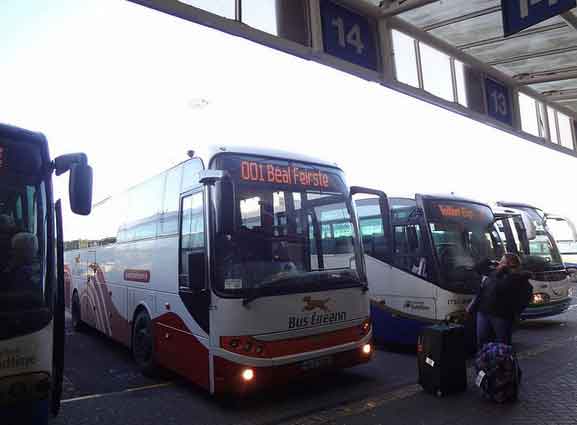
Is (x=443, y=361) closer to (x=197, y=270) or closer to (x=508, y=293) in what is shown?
(x=508, y=293)

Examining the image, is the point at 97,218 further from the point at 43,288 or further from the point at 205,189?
the point at 43,288

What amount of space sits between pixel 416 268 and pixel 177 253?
165 inches

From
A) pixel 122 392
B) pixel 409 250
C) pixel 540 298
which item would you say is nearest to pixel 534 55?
pixel 409 250

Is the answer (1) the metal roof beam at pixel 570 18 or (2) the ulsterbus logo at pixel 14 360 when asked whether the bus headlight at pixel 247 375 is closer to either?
(2) the ulsterbus logo at pixel 14 360

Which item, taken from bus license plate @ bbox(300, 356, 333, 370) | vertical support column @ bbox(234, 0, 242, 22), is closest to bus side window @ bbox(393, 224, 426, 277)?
bus license plate @ bbox(300, 356, 333, 370)

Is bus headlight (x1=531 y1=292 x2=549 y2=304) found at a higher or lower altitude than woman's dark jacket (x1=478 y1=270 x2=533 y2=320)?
lower

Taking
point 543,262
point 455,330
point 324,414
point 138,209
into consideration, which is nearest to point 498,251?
point 543,262

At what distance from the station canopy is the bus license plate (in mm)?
3656

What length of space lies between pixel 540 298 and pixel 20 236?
33.1ft

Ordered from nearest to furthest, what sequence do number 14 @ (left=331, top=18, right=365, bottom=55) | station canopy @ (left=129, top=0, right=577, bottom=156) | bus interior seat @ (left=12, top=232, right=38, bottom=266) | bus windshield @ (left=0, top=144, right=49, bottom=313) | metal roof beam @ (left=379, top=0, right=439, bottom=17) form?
bus windshield @ (left=0, top=144, right=49, bottom=313)
bus interior seat @ (left=12, top=232, right=38, bottom=266)
station canopy @ (left=129, top=0, right=577, bottom=156)
number 14 @ (left=331, top=18, right=365, bottom=55)
metal roof beam @ (left=379, top=0, right=439, bottom=17)

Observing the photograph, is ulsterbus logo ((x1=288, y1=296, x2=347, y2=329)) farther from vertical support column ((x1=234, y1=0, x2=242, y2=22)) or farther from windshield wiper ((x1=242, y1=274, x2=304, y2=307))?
vertical support column ((x1=234, y1=0, x2=242, y2=22))

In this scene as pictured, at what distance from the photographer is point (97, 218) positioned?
10188mm

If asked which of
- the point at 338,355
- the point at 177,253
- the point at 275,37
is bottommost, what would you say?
the point at 338,355

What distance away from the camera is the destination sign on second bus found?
5.65m
